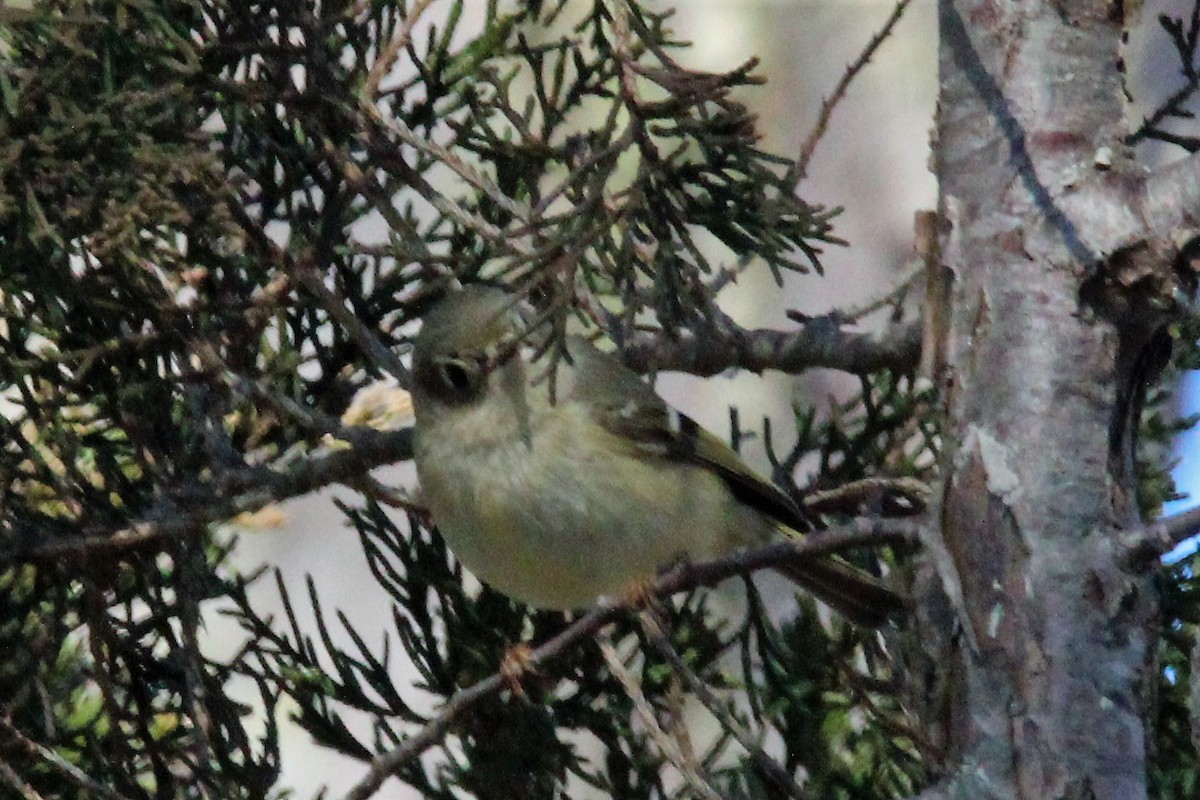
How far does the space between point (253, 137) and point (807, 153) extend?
2.82ft

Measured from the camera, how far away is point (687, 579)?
173 cm

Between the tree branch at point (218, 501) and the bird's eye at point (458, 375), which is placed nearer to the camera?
the tree branch at point (218, 501)

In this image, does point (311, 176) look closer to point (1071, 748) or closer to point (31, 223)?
point (31, 223)

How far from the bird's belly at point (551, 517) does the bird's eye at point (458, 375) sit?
0.35 feet

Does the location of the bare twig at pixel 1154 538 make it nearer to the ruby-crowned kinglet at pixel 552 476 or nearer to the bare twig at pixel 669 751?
the bare twig at pixel 669 751

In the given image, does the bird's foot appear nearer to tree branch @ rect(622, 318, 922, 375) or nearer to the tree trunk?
tree branch @ rect(622, 318, 922, 375)

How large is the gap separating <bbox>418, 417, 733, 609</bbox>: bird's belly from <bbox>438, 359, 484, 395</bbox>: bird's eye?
11 centimetres

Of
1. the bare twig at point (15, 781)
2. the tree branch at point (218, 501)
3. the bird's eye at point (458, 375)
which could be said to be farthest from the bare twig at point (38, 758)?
the bird's eye at point (458, 375)

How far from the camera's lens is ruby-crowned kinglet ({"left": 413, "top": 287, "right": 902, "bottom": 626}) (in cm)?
246

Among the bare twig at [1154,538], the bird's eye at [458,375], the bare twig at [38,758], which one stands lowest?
the bare twig at [38,758]

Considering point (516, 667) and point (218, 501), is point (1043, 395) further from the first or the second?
point (218, 501)

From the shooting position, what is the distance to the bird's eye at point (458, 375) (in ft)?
8.30

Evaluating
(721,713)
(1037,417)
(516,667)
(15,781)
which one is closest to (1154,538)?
(1037,417)

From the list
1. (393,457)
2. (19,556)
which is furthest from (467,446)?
(19,556)
